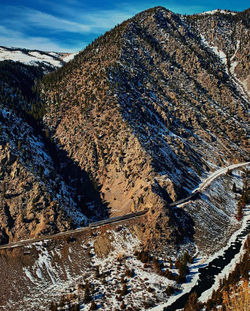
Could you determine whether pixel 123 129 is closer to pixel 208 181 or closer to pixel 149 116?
pixel 149 116

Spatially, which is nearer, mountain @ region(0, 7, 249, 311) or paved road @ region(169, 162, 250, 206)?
mountain @ region(0, 7, 249, 311)

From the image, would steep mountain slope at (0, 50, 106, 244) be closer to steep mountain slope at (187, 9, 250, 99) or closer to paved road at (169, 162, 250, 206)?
paved road at (169, 162, 250, 206)

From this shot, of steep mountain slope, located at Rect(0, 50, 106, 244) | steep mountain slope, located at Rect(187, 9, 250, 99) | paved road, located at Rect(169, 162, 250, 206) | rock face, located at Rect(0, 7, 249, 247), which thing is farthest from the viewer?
steep mountain slope, located at Rect(187, 9, 250, 99)

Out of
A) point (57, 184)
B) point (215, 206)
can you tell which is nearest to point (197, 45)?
point (215, 206)

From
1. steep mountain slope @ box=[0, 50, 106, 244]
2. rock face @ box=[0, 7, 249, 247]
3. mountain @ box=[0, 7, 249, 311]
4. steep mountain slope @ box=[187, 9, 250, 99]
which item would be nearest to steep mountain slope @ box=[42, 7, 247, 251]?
rock face @ box=[0, 7, 249, 247]

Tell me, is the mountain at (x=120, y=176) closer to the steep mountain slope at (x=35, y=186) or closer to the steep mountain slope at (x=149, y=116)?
the steep mountain slope at (x=35, y=186)

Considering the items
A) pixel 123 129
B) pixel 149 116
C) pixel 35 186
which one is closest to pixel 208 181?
pixel 123 129

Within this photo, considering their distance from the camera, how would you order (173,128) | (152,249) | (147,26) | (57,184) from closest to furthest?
(152,249), (57,184), (173,128), (147,26)

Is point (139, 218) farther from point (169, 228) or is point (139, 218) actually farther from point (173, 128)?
point (173, 128)
